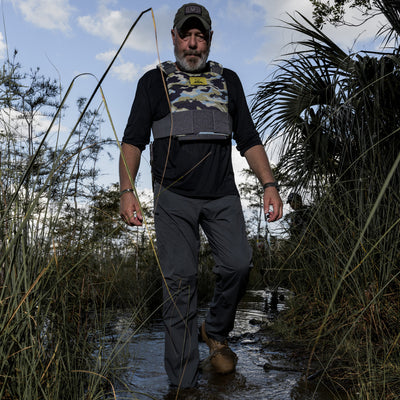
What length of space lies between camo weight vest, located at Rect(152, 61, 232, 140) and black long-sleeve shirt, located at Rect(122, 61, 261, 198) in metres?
0.06

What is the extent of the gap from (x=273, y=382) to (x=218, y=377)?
363mm

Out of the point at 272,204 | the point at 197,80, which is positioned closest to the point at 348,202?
the point at 272,204

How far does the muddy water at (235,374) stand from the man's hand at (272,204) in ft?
3.32

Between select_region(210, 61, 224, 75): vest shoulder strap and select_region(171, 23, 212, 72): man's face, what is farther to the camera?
select_region(210, 61, 224, 75): vest shoulder strap

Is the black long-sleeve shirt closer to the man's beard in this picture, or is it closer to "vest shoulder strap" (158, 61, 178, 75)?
"vest shoulder strap" (158, 61, 178, 75)

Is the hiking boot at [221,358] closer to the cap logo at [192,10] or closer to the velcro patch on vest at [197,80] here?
the velcro patch on vest at [197,80]

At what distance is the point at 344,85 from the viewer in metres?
4.81

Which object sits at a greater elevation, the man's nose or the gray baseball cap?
the gray baseball cap

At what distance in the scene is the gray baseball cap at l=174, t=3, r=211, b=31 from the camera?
10.5 feet

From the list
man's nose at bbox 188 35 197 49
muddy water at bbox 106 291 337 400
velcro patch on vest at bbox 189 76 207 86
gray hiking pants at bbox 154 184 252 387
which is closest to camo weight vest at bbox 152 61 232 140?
velcro patch on vest at bbox 189 76 207 86

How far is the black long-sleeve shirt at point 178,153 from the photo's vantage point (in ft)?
9.81

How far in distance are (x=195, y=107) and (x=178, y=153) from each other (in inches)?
12.8

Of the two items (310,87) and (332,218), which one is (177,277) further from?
(310,87)

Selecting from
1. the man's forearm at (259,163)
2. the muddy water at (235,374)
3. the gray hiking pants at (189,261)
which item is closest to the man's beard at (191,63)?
the man's forearm at (259,163)
